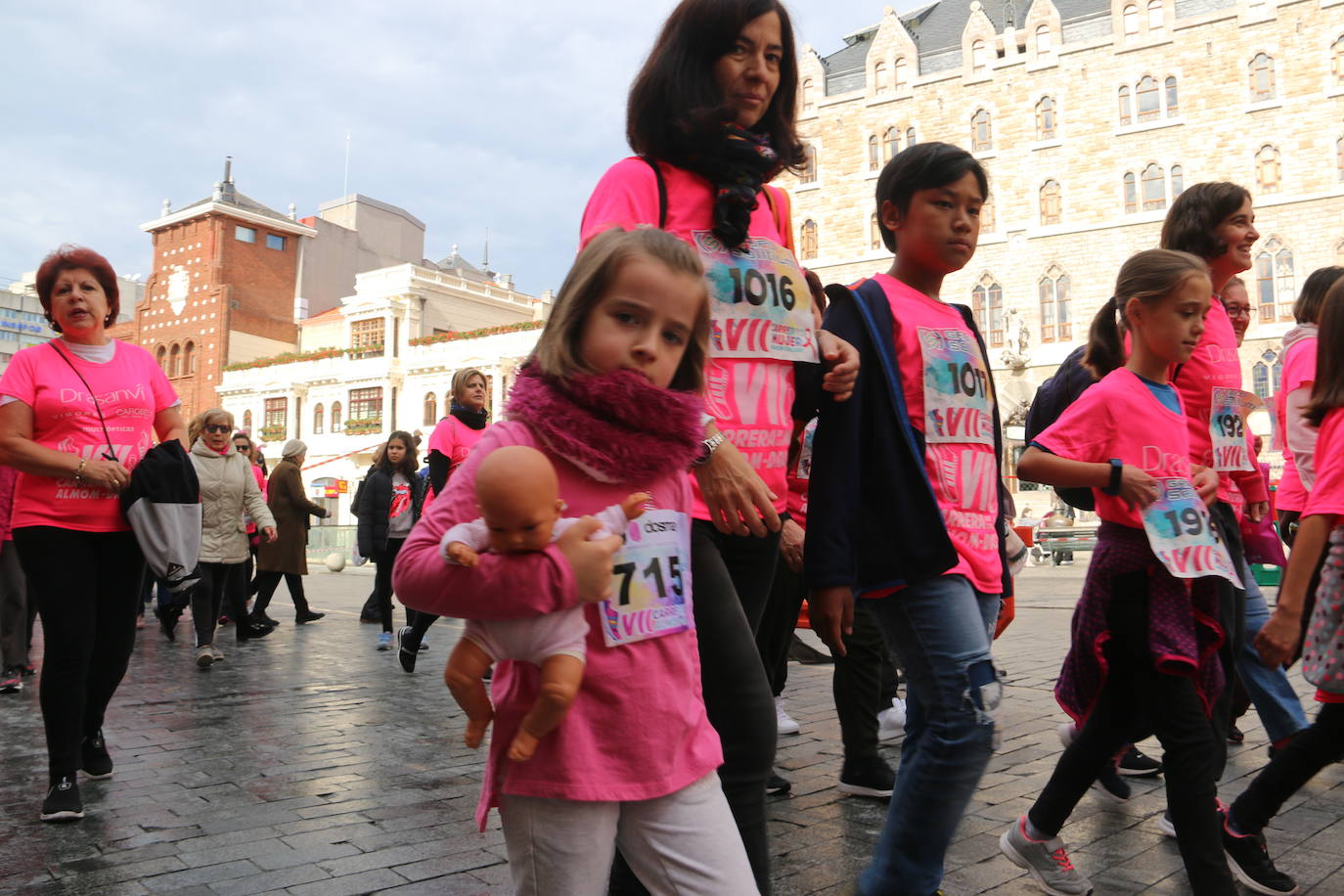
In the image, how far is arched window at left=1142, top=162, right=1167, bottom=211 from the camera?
3497cm

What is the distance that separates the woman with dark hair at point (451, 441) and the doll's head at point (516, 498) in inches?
224

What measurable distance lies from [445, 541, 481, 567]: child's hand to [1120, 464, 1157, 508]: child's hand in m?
1.98

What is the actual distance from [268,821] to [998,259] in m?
37.2

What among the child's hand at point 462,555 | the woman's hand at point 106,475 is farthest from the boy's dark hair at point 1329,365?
the woman's hand at point 106,475

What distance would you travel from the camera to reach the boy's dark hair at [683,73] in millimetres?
2535

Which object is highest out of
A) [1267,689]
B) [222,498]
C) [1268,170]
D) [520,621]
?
[1268,170]

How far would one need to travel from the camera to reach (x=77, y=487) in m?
3.93

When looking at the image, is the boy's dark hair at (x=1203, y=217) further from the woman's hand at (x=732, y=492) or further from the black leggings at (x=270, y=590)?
the black leggings at (x=270, y=590)

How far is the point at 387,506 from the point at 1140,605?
25.5ft

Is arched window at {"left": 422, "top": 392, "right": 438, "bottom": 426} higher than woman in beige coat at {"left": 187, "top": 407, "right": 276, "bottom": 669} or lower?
higher

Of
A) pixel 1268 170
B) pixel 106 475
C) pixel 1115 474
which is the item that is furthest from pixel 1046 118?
pixel 106 475

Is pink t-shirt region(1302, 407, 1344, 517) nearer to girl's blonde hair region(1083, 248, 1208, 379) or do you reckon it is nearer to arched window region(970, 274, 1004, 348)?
girl's blonde hair region(1083, 248, 1208, 379)

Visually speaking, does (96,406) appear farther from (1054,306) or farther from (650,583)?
(1054,306)

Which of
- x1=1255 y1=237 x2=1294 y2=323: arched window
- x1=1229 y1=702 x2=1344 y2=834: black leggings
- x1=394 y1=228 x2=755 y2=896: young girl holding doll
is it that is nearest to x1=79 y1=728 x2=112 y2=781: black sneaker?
x1=394 y1=228 x2=755 y2=896: young girl holding doll
